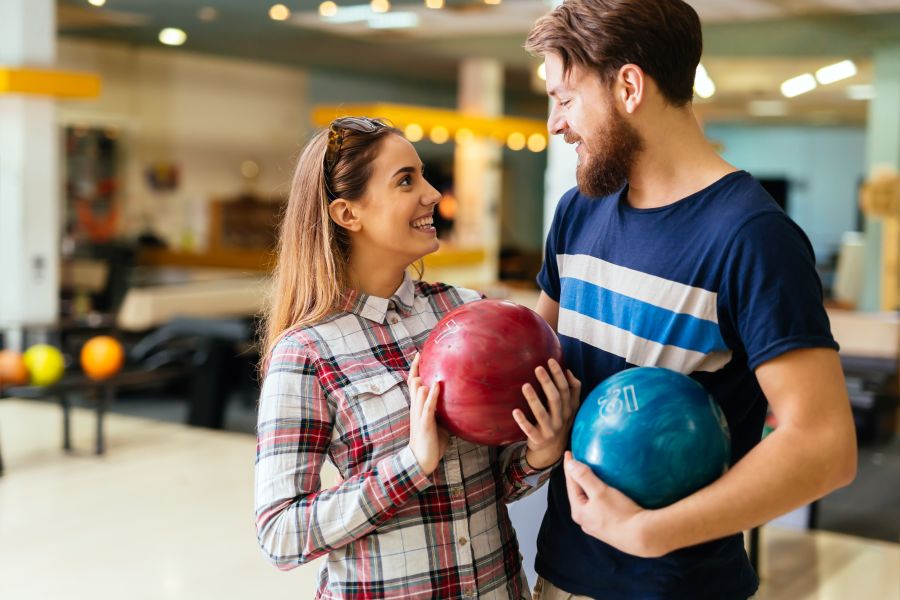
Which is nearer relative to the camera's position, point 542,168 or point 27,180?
point 27,180

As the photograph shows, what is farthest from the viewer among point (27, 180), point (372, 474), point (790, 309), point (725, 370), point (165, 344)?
point (27, 180)

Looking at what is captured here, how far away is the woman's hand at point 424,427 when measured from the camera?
157cm

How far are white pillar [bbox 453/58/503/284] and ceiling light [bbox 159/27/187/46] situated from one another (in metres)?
3.81

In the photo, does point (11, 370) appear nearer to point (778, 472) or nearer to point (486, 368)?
point (486, 368)

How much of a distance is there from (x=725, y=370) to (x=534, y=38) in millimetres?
594

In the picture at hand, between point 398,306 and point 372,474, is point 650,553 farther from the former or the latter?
point 398,306

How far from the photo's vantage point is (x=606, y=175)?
5.00ft

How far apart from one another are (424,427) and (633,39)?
2.20 feet

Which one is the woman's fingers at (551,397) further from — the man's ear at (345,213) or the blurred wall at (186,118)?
A: the blurred wall at (186,118)

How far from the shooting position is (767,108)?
54.9 feet

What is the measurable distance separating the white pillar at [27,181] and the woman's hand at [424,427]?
272 inches

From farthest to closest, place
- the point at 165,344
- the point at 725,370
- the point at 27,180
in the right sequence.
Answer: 1. the point at 27,180
2. the point at 165,344
3. the point at 725,370

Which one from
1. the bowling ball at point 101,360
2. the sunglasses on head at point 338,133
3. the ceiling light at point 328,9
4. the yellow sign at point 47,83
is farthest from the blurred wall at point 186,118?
the sunglasses on head at point 338,133

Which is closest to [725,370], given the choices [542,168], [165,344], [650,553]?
[650,553]
